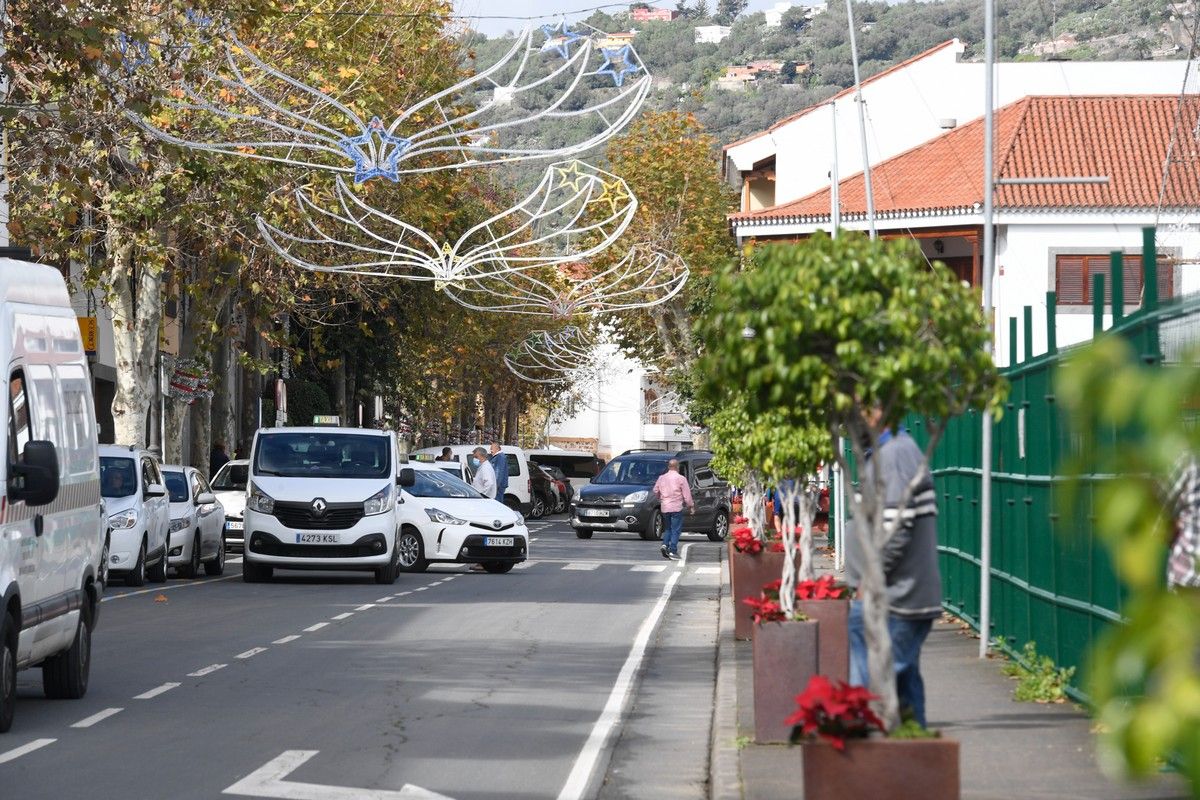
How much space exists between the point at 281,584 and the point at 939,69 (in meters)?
36.4

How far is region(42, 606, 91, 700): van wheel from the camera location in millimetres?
12258

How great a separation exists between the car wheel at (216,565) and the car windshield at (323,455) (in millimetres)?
2708

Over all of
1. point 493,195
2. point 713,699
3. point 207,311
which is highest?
point 493,195

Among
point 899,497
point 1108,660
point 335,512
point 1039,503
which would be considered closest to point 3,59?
point 335,512

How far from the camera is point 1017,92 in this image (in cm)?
5628

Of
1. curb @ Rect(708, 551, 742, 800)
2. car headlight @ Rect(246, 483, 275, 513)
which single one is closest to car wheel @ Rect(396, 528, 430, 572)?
car headlight @ Rect(246, 483, 275, 513)

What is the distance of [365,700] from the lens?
12711 mm

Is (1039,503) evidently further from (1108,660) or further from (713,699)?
(1108,660)

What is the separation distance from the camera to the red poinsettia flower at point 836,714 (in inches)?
260

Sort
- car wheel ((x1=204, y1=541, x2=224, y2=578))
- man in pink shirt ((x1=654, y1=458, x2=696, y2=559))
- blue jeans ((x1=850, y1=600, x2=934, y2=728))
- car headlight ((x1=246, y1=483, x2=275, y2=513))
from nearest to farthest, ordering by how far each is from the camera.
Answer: blue jeans ((x1=850, y1=600, x2=934, y2=728)), car headlight ((x1=246, y1=483, x2=275, y2=513)), car wheel ((x1=204, y1=541, x2=224, y2=578)), man in pink shirt ((x1=654, y1=458, x2=696, y2=559))

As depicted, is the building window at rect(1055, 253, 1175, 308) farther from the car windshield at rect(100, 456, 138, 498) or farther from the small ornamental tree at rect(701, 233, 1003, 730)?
the small ornamental tree at rect(701, 233, 1003, 730)

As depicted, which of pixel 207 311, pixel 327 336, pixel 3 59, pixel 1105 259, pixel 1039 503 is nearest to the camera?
pixel 1039 503

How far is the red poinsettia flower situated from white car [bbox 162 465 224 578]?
811 inches

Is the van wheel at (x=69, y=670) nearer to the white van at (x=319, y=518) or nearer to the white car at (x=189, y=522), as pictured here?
the white van at (x=319, y=518)
